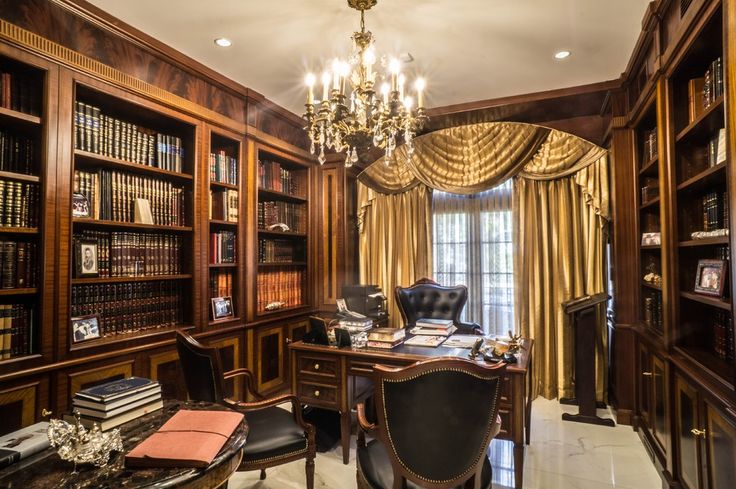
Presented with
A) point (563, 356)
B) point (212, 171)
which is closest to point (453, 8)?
point (212, 171)

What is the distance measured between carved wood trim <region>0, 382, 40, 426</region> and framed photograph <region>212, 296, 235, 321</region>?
46.6 inches

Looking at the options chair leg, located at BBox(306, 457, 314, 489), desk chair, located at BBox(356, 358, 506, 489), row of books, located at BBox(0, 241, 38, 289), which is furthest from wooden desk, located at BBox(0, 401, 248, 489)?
row of books, located at BBox(0, 241, 38, 289)

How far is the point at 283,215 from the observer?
12.7 ft

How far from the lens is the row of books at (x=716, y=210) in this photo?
1884 millimetres

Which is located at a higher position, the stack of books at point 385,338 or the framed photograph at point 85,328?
the framed photograph at point 85,328

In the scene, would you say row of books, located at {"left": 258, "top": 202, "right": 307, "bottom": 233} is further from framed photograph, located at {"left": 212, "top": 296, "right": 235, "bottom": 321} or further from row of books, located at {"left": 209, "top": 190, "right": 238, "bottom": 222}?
framed photograph, located at {"left": 212, "top": 296, "right": 235, "bottom": 321}

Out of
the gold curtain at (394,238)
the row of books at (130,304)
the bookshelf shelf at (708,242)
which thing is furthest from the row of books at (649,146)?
the row of books at (130,304)

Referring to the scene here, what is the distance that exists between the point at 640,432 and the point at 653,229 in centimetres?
143

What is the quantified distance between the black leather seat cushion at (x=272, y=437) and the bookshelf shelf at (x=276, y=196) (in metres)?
1.98

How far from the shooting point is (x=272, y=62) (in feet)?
9.50

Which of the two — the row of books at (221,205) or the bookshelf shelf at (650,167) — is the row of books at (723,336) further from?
the row of books at (221,205)

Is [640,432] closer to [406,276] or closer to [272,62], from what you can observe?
[406,276]

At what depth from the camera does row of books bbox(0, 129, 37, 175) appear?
2.04 meters

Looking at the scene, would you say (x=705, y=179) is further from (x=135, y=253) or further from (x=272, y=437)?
(x=135, y=253)
